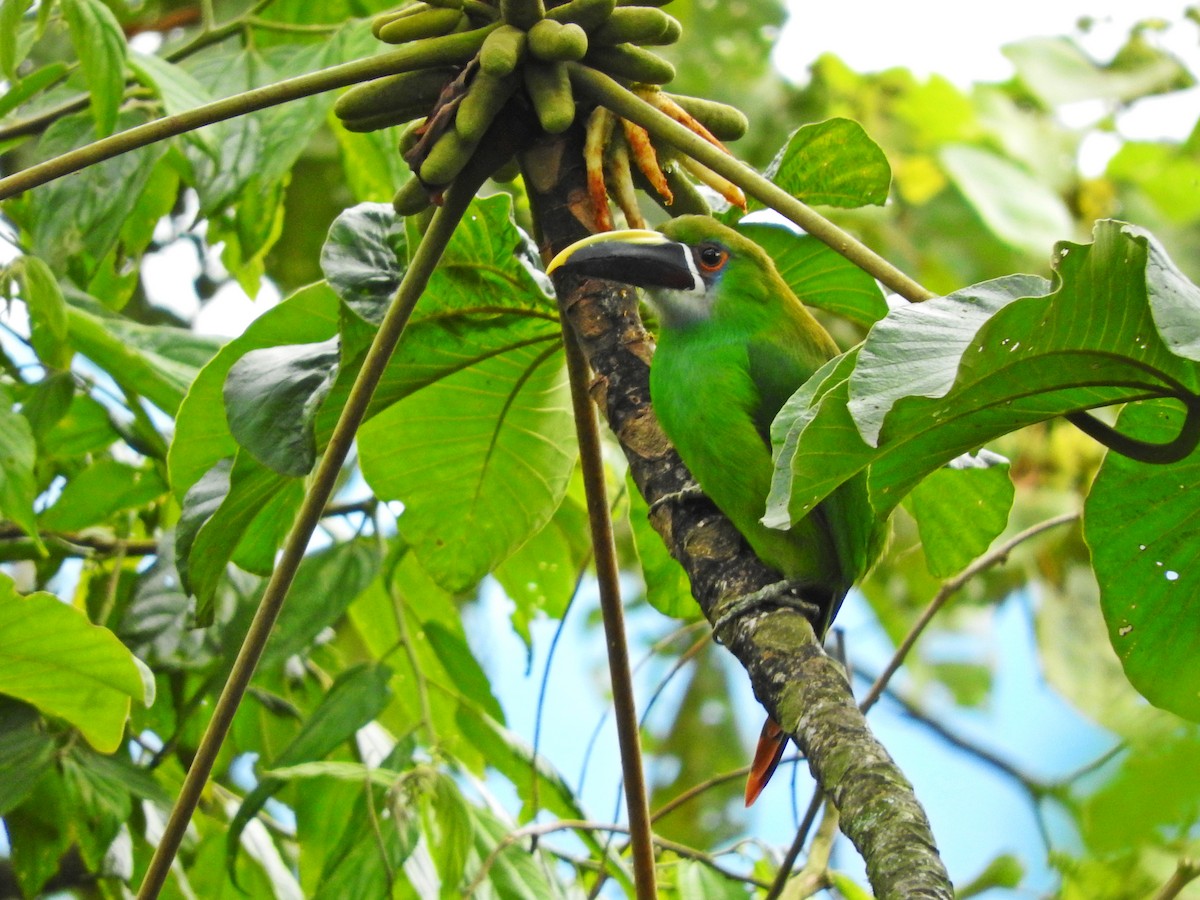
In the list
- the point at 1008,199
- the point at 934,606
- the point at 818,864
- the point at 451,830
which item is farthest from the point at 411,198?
the point at 1008,199

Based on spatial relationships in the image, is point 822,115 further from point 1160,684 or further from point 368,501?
point 1160,684

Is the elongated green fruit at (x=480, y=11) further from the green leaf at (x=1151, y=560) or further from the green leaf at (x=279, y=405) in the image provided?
the green leaf at (x=1151, y=560)

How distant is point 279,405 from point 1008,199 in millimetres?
3274

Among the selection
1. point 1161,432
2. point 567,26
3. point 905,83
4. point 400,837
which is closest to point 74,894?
point 400,837

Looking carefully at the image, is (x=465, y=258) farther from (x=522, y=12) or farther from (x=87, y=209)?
(x=87, y=209)

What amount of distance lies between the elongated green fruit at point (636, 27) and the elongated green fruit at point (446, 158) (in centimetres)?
21

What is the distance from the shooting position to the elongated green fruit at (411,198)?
151 cm

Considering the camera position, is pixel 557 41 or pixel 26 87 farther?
pixel 26 87

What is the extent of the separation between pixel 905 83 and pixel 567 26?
4.08m

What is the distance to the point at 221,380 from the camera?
1.76 metres

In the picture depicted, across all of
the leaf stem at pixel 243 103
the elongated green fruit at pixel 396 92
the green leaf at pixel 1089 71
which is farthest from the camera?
the green leaf at pixel 1089 71

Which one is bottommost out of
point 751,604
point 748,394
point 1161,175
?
point 751,604

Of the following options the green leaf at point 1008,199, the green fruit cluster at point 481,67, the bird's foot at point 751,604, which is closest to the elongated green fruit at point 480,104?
the green fruit cluster at point 481,67

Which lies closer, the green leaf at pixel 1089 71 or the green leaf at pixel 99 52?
the green leaf at pixel 99 52
